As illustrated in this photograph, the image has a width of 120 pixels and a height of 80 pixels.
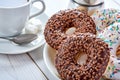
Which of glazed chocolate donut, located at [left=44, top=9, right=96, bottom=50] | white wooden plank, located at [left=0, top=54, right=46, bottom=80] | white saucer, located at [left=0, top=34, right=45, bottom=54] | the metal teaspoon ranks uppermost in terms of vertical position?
glazed chocolate donut, located at [left=44, top=9, right=96, bottom=50]

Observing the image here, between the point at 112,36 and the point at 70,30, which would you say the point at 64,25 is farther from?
the point at 112,36

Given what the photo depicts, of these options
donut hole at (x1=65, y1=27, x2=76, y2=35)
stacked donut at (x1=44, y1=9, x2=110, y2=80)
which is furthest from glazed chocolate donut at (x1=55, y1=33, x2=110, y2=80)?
donut hole at (x1=65, y1=27, x2=76, y2=35)

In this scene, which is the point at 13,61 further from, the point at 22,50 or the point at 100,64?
the point at 100,64

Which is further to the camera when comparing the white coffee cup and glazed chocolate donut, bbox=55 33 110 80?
the white coffee cup

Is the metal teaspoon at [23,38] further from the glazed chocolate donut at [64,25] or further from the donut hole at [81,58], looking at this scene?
the donut hole at [81,58]

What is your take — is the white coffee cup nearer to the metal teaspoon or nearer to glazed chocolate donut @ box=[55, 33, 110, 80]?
the metal teaspoon

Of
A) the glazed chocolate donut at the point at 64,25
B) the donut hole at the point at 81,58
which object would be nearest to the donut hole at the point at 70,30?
the glazed chocolate donut at the point at 64,25

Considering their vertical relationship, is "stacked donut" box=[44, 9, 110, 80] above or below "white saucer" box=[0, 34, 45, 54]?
above
